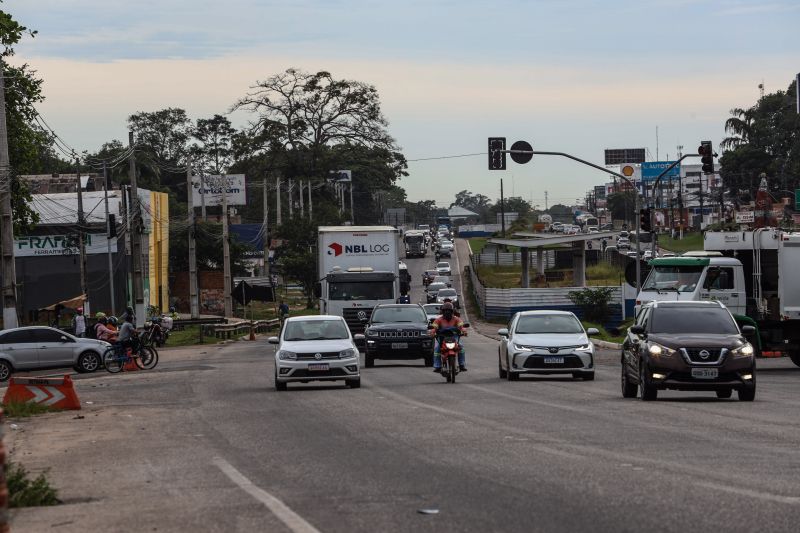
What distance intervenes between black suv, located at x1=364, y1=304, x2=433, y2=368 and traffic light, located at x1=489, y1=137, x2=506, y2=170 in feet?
34.6

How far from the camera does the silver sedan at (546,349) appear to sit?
29.5 meters

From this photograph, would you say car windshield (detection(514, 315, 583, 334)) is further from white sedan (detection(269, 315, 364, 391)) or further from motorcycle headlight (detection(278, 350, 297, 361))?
motorcycle headlight (detection(278, 350, 297, 361))

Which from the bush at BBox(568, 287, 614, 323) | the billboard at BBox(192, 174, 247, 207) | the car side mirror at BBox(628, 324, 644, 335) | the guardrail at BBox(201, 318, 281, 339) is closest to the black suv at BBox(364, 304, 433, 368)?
the car side mirror at BBox(628, 324, 644, 335)

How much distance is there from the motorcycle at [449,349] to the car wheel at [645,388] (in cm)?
592

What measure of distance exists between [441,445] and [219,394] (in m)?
12.0

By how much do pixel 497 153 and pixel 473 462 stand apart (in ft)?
109

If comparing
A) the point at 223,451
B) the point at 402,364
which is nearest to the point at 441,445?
the point at 223,451

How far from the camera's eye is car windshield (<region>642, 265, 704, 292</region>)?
35.6m

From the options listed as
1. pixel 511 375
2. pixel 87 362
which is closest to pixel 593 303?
pixel 87 362

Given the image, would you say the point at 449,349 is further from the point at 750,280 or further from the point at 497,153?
→ the point at 497,153

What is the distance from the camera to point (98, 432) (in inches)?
770

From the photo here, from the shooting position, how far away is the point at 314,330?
1112 inches

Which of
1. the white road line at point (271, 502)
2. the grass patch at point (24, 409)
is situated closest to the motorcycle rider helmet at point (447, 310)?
the grass patch at point (24, 409)

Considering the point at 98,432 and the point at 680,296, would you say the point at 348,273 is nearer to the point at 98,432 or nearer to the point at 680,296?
the point at 680,296
